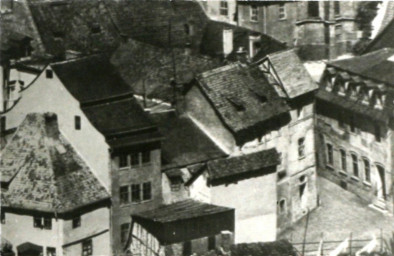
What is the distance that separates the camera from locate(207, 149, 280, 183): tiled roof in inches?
631

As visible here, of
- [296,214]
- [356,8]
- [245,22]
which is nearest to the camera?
[296,214]

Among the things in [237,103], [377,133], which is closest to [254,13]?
[237,103]

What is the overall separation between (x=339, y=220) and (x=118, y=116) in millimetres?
4817

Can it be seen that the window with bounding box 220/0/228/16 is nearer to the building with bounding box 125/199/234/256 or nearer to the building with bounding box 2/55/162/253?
the building with bounding box 2/55/162/253

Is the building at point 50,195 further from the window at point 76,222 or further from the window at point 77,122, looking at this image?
the window at point 77,122

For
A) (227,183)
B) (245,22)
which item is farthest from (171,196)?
(245,22)

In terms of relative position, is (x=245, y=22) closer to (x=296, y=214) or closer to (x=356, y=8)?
(x=356, y=8)

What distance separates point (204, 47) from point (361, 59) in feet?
18.6

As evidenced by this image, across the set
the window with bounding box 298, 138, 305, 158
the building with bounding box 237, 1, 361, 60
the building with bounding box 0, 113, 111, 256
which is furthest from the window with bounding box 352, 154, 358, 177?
the building with bounding box 0, 113, 111, 256

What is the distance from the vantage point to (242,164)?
16.3m

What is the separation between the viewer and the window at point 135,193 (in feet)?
51.2

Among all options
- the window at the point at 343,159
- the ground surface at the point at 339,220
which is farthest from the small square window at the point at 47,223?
the window at the point at 343,159

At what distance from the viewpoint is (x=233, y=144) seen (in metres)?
16.8

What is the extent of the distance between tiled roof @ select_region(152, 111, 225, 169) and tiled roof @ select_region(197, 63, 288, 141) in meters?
0.58
